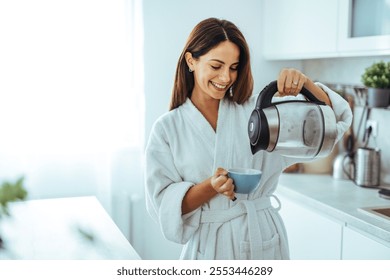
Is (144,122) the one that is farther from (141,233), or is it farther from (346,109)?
(346,109)

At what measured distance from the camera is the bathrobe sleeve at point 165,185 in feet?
3.07

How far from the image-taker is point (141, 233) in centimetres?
120

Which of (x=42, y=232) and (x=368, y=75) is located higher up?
(x=368, y=75)

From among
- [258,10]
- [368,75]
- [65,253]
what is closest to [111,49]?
[258,10]

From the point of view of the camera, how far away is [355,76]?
1.70 m

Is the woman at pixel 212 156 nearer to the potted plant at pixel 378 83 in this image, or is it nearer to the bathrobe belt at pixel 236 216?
the bathrobe belt at pixel 236 216

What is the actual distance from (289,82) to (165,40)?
1.19ft

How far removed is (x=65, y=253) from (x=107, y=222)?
0.12 metres

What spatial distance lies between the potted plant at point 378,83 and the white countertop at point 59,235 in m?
0.91

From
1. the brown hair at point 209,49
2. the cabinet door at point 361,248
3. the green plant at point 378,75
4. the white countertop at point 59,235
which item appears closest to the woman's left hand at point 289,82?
the brown hair at point 209,49

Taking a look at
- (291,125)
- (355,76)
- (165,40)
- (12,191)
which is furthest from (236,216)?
(355,76)

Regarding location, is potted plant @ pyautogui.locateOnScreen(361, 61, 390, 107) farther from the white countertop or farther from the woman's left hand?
the white countertop

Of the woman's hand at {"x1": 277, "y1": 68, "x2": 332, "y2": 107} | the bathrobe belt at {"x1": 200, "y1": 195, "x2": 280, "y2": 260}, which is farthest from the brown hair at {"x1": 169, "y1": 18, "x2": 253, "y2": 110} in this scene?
the bathrobe belt at {"x1": 200, "y1": 195, "x2": 280, "y2": 260}
